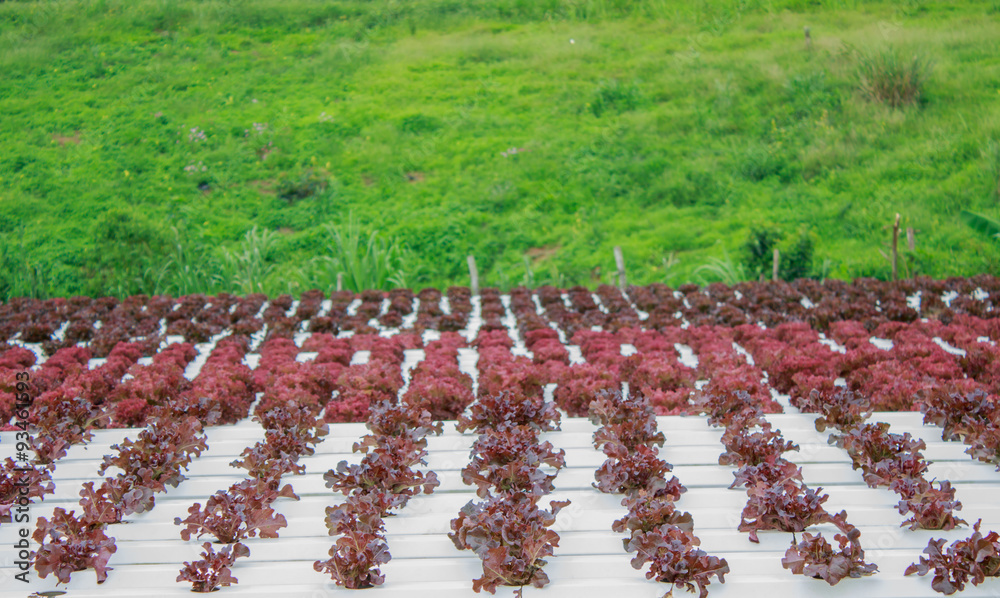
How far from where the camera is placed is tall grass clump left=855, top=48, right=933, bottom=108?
53.1 feet

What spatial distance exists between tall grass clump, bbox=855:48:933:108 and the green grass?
285mm

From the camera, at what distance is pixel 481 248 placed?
15.0 metres

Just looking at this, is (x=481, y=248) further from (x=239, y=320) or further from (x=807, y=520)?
(x=807, y=520)

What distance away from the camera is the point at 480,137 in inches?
687

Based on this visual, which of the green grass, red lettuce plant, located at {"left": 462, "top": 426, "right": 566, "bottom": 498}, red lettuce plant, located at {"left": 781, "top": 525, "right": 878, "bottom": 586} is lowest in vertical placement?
the green grass

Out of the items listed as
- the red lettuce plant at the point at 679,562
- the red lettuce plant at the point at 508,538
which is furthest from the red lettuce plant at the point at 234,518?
the red lettuce plant at the point at 679,562

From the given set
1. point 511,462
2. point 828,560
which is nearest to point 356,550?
point 511,462

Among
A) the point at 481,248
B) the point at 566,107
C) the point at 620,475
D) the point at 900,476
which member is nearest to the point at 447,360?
the point at 620,475

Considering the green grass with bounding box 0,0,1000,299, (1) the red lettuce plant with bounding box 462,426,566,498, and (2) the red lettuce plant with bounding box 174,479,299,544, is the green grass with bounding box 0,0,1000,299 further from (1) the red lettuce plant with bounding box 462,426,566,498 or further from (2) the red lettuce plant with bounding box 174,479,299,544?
(2) the red lettuce plant with bounding box 174,479,299,544

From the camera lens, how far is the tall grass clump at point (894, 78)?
53.1ft

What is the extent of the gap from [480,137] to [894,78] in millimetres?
9673

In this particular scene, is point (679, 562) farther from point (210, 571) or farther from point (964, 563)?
point (210, 571)

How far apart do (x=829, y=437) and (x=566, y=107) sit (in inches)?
610

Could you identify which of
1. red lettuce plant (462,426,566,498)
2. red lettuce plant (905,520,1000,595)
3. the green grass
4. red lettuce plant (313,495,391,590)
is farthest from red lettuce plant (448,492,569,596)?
the green grass
